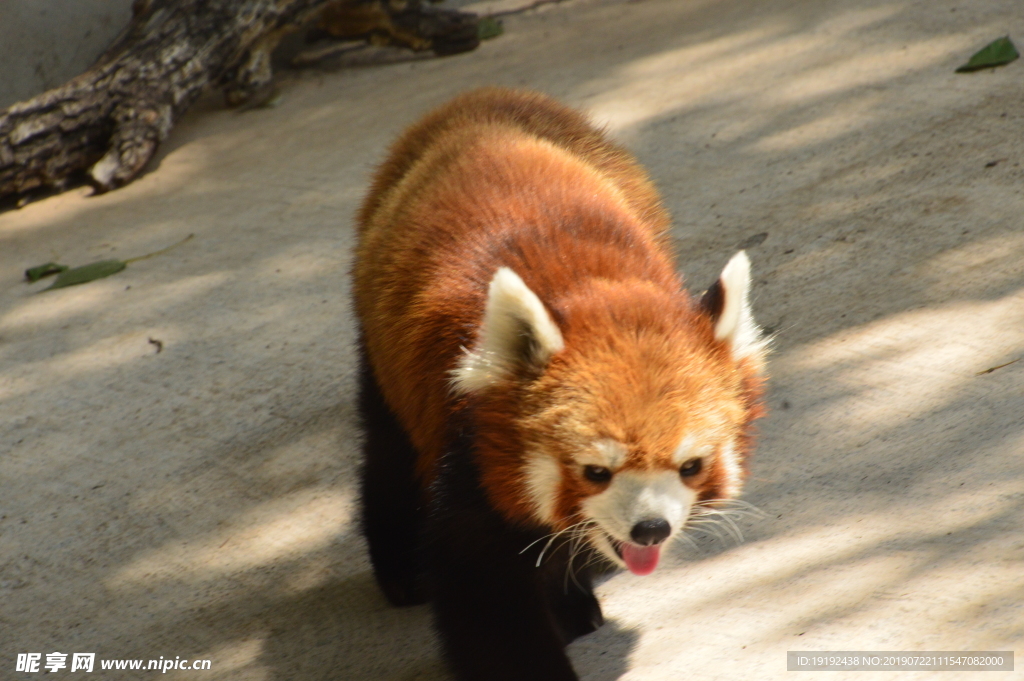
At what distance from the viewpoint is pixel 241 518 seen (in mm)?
3254

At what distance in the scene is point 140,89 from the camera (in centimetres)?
567

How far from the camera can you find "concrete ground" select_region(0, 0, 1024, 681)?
2.62 metres

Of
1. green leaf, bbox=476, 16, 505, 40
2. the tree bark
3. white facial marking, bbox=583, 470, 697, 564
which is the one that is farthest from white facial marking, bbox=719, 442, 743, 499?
green leaf, bbox=476, 16, 505, 40

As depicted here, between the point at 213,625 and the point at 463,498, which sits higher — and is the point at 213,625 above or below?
below

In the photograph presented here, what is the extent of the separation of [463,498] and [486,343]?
390 millimetres

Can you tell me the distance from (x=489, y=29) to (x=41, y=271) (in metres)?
3.62

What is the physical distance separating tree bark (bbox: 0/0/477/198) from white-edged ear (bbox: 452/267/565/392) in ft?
13.8

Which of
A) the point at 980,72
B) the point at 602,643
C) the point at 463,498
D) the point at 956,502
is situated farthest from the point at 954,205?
the point at 463,498

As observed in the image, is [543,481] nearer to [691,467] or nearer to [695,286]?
[691,467]

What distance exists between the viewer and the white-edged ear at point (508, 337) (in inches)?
78.4

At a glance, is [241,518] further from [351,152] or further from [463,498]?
[351,152]

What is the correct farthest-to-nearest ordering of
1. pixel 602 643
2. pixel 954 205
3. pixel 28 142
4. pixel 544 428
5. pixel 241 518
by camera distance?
pixel 28 142
pixel 954 205
pixel 241 518
pixel 602 643
pixel 544 428

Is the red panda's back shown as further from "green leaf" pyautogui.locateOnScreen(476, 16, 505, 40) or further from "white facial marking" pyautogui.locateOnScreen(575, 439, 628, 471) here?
A: "green leaf" pyautogui.locateOnScreen(476, 16, 505, 40)

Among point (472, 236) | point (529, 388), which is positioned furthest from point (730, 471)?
point (472, 236)
